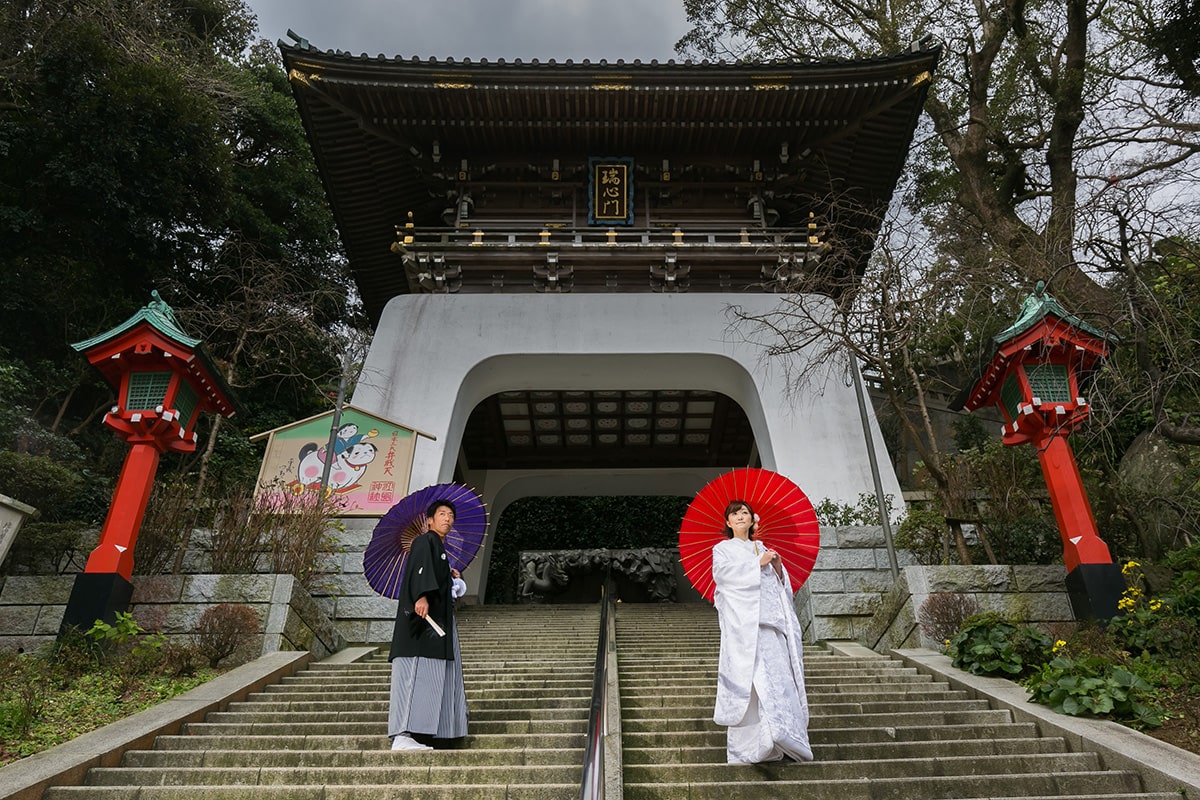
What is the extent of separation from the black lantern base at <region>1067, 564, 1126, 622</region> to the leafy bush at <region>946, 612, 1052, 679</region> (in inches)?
33.4

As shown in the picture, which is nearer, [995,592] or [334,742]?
[334,742]

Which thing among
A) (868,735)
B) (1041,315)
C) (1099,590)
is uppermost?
(1041,315)

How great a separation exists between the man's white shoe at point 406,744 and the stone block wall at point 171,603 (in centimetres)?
254

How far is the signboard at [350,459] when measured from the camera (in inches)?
339

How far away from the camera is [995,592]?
20.6 ft

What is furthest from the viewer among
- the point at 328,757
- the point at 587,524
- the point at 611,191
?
the point at 587,524

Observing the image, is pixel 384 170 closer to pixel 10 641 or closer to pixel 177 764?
pixel 10 641

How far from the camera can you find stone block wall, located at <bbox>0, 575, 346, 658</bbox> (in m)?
6.23

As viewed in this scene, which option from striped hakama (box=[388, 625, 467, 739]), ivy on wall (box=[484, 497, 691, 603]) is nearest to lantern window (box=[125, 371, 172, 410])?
striped hakama (box=[388, 625, 467, 739])

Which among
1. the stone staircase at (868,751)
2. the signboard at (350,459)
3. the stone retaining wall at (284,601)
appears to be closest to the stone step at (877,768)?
the stone staircase at (868,751)

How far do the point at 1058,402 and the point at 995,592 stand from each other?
1.69 m

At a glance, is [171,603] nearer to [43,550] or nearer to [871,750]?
[43,550]

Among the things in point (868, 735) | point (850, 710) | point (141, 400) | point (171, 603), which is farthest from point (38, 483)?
point (868, 735)

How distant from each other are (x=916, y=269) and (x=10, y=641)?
851 centimetres
